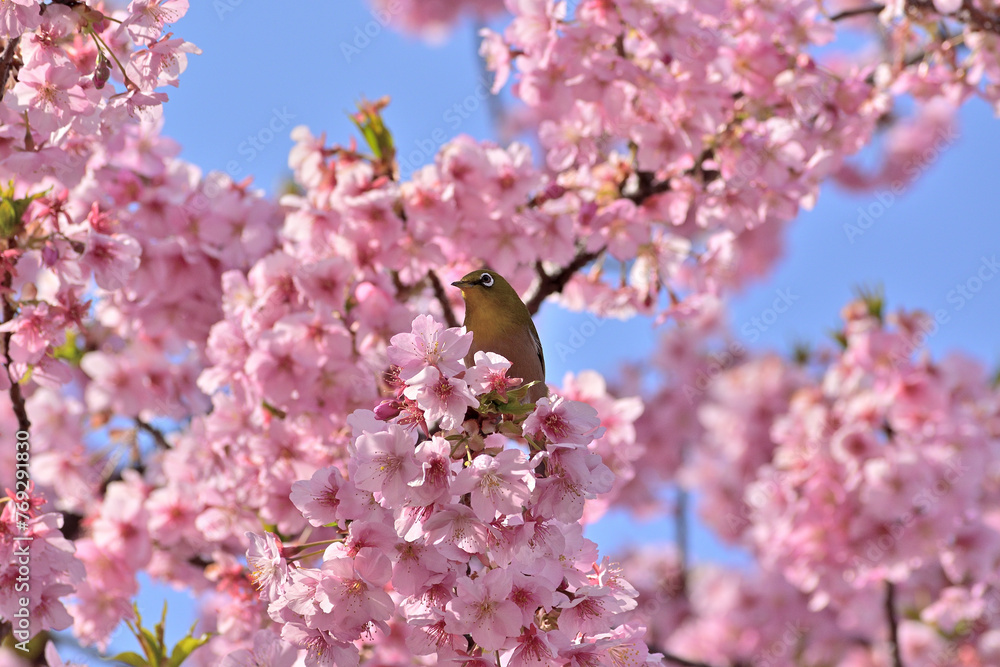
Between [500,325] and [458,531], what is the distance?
1000 millimetres

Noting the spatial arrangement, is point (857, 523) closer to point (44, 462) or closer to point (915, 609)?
point (915, 609)

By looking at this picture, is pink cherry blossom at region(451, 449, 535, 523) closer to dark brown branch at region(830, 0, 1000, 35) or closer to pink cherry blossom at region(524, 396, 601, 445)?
pink cherry blossom at region(524, 396, 601, 445)

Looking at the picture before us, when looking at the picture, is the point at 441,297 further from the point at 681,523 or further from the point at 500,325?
the point at 681,523

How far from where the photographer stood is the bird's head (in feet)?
9.27

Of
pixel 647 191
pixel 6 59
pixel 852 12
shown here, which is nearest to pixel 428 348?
pixel 6 59

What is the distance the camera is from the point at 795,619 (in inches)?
344

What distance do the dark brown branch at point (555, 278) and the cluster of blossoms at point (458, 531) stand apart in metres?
2.21

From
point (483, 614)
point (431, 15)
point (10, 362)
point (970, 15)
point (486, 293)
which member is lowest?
point (483, 614)

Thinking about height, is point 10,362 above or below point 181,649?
above

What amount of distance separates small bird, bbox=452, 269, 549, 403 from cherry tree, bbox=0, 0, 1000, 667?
12.5 inches

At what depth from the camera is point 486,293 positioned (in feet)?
9.30

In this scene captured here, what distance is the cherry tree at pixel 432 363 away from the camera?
1981mm

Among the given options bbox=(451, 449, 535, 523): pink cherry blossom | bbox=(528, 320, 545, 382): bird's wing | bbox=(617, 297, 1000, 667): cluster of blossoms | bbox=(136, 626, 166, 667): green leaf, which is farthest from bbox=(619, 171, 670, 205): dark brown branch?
bbox=(136, 626, 166, 667): green leaf

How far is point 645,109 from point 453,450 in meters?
2.55
